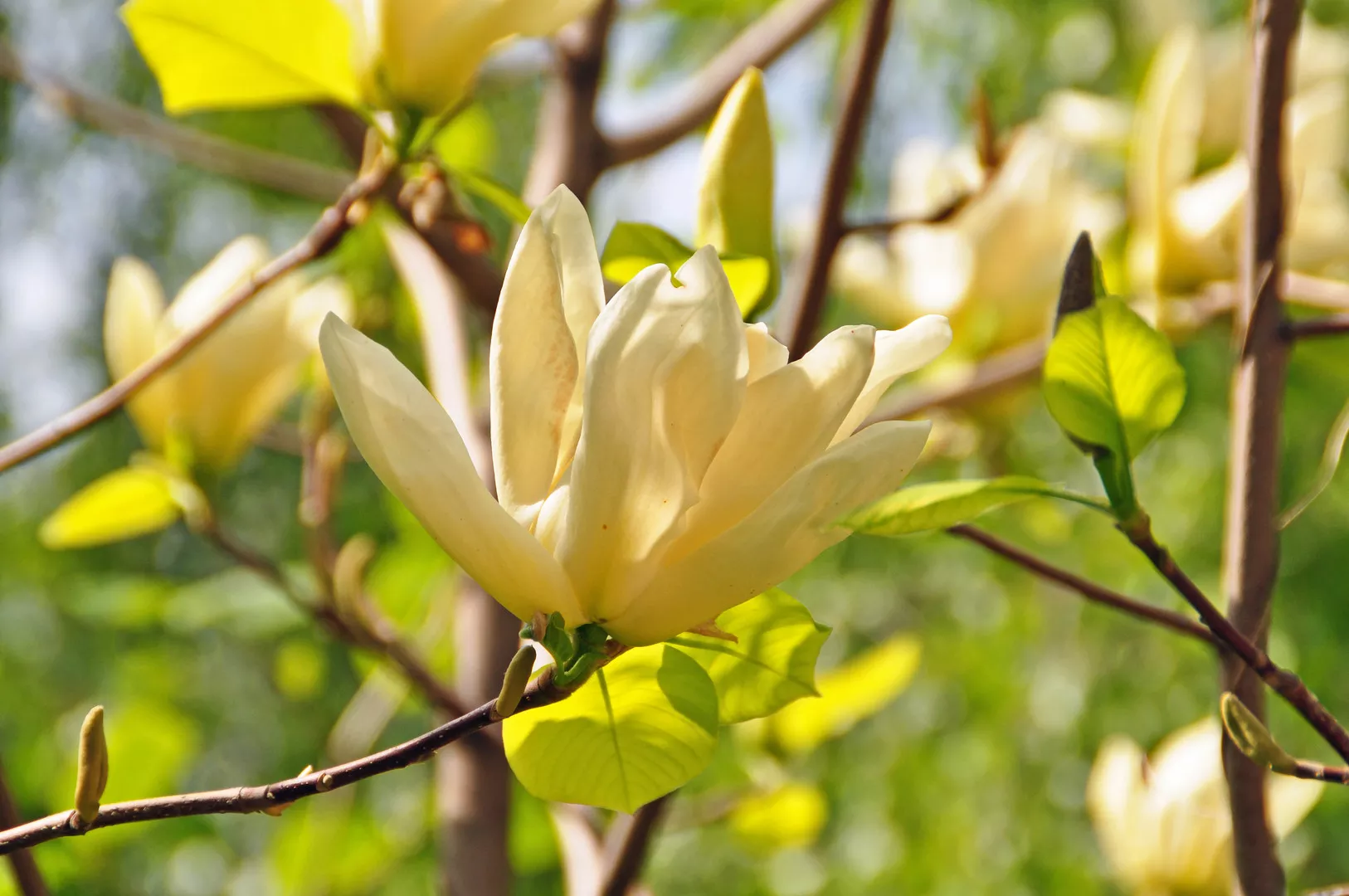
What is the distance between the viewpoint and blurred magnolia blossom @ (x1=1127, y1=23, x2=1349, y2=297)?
56 centimetres

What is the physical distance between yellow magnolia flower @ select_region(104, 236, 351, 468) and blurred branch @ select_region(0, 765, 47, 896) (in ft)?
0.95

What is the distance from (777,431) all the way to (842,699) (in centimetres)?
46

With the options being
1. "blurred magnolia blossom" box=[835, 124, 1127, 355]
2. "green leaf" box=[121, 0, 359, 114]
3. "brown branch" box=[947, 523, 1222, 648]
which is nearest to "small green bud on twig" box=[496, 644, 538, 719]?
"brown branch" box=[947, 523, 1222, 648]

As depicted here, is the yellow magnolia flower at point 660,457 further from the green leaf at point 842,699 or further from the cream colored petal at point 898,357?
the green leaf at point 842,699

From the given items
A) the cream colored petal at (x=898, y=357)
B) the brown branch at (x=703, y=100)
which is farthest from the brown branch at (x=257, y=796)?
the brown branch at (x=703, y=100)

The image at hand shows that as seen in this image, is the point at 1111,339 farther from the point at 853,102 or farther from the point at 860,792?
the point at 860,792

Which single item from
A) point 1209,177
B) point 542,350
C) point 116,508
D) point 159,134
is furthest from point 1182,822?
point 159,134

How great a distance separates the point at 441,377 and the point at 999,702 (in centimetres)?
100

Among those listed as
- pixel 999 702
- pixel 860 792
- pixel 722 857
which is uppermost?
pixel 999 702

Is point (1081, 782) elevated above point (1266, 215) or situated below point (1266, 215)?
below

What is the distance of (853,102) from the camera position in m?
0.50

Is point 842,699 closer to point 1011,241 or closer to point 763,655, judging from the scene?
point 1011,241

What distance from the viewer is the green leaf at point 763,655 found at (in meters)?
0.30

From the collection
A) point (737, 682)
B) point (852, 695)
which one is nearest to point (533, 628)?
point (737, 682)
